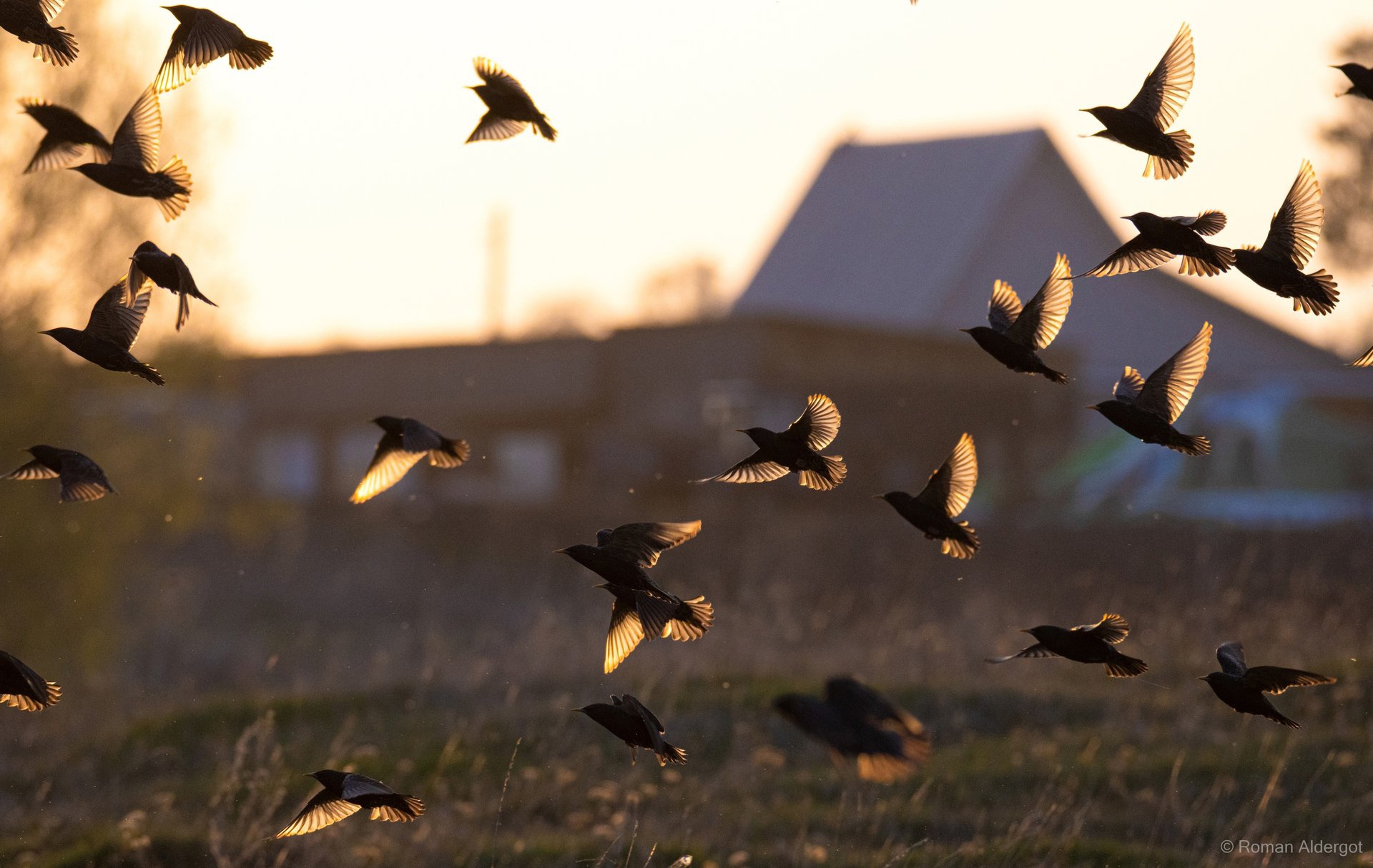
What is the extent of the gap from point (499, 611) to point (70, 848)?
40.6 ft

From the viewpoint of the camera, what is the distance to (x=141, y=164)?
176 inches

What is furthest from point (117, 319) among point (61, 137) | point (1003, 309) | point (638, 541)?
point (1003, 309)

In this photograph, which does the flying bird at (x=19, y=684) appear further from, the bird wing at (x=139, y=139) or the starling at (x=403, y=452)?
the bird wing at (x=139, y=139)

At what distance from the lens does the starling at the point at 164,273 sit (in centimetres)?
418

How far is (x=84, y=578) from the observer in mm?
14219

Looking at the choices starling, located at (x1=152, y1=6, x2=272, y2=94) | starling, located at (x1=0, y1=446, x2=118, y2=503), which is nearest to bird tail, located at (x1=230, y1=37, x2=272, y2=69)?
starling, located at (x1=152, y1=6, x2=272, y2=94)

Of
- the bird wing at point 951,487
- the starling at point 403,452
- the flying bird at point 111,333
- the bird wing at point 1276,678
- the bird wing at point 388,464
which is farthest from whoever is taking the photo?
the bird wing at point 388,464

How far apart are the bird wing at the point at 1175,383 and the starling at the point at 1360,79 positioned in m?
0.77

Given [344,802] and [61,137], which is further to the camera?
[61,137]

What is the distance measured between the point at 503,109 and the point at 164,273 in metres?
1.17

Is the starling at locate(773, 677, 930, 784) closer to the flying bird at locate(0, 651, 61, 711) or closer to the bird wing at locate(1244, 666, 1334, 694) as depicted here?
the bird wing at locate(1244, 666, 1334, 694)

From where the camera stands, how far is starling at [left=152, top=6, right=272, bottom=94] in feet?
14.6

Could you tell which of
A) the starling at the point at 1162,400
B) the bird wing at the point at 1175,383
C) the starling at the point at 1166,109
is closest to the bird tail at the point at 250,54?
the starling at the point at 1166,109

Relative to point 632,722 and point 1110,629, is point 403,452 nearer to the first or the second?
point 632,722
